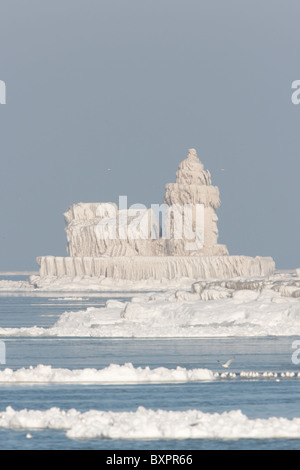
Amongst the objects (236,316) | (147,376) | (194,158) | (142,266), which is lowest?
(147,376)

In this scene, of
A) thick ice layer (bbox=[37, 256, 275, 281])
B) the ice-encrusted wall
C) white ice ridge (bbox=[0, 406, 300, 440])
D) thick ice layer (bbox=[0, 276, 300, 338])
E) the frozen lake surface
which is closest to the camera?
the frozen lake surface

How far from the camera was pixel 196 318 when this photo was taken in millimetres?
45656

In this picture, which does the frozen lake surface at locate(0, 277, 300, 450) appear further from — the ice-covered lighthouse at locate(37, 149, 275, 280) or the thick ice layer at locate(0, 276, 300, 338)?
the ice-covered lighthouse at locate(37, 149, 275, 280)

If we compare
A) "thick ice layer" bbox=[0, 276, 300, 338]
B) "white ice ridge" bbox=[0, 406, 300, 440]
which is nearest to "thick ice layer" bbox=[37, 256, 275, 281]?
"thick ice layer" bbox=[0, 276, 300, 338]

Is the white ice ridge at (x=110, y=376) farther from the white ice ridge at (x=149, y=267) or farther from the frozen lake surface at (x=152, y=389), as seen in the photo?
the white ice ridge at (x=149, y=267)

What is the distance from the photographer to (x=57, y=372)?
98.7ft

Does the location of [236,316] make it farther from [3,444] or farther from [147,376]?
[3,444]

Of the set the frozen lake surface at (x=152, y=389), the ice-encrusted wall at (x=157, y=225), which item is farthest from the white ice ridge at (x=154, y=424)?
the ice-encrusted wall at (x=157, y=225)

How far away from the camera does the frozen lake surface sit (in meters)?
21.9

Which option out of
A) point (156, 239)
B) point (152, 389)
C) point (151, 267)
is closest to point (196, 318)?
point (152, 389)

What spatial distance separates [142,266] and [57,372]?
243 ft

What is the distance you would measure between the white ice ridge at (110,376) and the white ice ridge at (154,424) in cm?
593

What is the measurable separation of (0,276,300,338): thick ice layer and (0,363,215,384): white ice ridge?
1261cm
